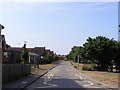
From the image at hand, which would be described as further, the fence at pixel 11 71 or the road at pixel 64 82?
the fence at pixel 11 71

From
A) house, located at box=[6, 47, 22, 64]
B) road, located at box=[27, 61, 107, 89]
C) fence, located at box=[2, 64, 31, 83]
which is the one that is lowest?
road, located at box=[27, 61, 107, 89]

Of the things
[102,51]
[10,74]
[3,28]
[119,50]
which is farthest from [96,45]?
[10,74]

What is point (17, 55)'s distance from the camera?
77.6 metres

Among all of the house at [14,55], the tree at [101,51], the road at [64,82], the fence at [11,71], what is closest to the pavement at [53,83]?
the road at [64,82]

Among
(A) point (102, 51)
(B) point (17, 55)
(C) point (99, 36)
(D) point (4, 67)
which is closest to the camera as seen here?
(D) point (4, 67)

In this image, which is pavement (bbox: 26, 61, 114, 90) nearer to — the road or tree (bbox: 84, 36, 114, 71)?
the road

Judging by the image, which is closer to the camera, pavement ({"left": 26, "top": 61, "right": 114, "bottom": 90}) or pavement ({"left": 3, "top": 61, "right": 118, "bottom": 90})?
pavement ({"left": 3, "top": 61, "right": 118, "bottom": 90})

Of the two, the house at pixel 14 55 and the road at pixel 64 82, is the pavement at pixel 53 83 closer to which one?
the road at pixel 64 82

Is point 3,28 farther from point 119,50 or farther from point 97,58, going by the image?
point 119,50

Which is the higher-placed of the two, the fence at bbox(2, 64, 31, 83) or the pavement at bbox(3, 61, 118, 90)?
the fence at bbox(2, 64, 31, 83)

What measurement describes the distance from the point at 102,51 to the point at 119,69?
5580 millimetres

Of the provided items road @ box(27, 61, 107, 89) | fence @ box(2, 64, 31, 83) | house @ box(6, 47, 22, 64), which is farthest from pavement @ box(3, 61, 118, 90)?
house @ box(6, 47, 22, 64)

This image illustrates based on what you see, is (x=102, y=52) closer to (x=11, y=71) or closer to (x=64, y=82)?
(x=64, y=82)

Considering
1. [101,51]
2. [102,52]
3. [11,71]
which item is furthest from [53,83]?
[102,52]
